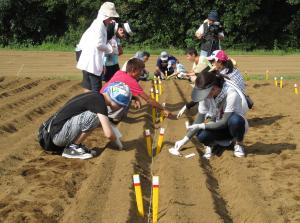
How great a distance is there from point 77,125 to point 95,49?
197 centimetres

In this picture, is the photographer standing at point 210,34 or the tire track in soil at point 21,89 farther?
the tire track in soil at point 21,89

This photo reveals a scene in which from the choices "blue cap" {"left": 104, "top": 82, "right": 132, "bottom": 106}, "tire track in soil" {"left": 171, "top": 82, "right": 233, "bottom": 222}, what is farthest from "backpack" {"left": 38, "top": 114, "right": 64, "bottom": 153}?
"tire track in soil" {"left": 171, "top": 82, "right": 233, "bottom": 222}

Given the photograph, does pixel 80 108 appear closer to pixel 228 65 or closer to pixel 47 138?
pixel 47 138

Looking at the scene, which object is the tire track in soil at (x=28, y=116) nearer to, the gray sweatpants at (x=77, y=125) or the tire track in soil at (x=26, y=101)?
the tire track in soil at (x=26, y=101)

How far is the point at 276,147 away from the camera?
22.2 feet

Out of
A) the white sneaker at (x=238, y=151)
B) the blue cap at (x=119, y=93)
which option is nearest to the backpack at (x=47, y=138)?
the blue cap at (x=119, y=93)

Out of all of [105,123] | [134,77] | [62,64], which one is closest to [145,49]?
[62,64]

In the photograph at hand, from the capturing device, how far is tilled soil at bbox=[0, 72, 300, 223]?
4.58m

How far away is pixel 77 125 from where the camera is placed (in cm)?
610

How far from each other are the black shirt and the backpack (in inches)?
3.1

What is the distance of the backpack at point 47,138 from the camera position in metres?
6.21

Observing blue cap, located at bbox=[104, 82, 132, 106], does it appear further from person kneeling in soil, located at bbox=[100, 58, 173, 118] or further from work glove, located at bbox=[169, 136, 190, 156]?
work glove, located at bbox=[169, 136, 190, 156]

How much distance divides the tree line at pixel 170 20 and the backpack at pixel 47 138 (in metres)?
18.4

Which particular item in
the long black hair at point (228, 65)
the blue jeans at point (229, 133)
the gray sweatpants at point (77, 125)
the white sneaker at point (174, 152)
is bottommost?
the white sneaker at point (174, 152)
